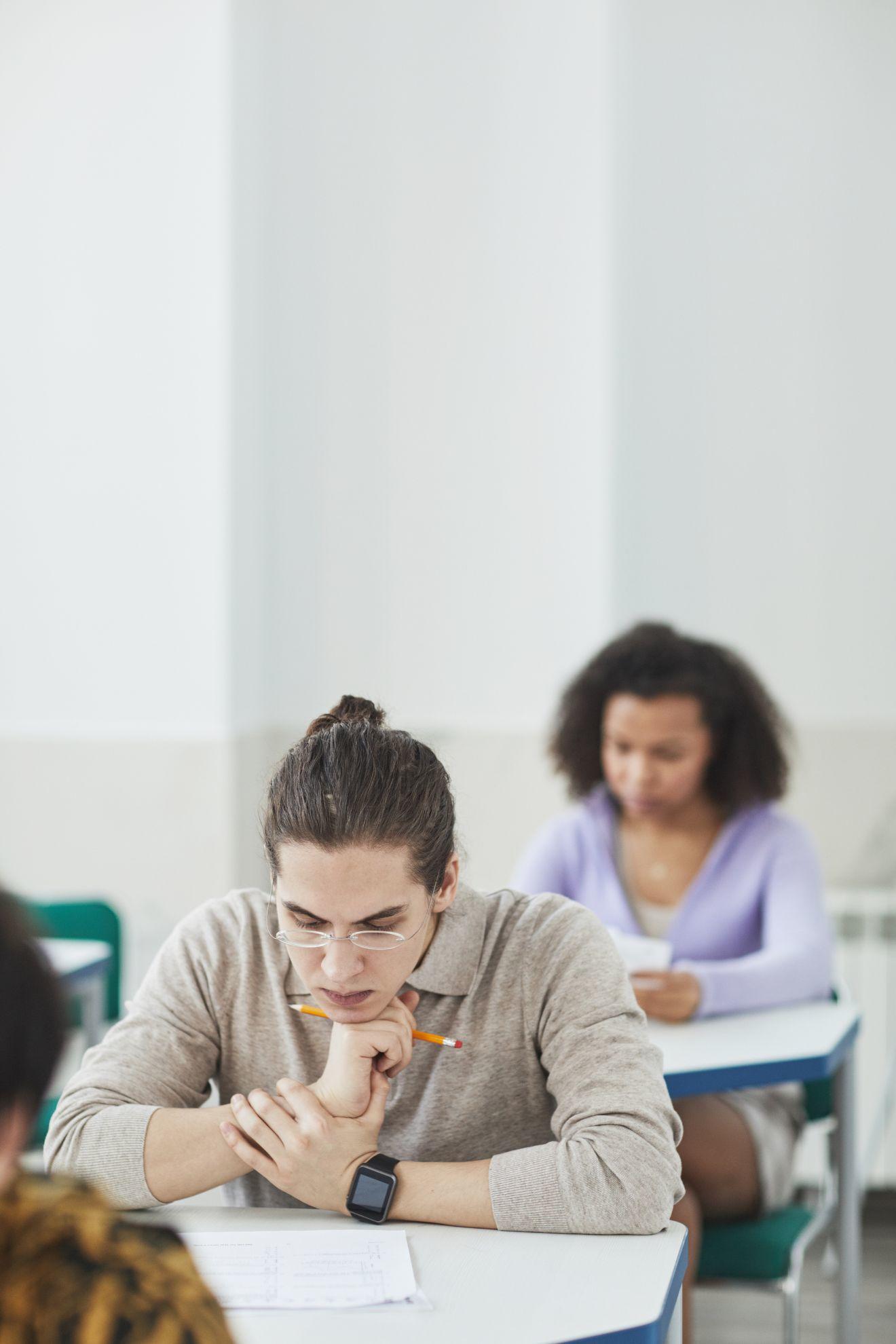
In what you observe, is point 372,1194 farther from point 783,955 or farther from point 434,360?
point 434,360

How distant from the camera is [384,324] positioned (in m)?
3.67

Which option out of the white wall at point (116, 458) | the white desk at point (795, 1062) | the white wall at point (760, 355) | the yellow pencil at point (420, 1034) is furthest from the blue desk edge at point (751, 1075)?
the white wall at point (116, 458)

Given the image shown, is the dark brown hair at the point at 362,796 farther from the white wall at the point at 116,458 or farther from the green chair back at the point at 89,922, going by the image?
the white wall at the point at 116,458

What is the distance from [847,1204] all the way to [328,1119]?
1241mm

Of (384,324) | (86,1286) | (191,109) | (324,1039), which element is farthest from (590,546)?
(86,1286)

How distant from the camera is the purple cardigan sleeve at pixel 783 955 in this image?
2.23 m

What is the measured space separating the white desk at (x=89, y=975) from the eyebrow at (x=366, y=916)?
51.3 inches

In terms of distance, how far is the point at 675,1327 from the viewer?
1.27m

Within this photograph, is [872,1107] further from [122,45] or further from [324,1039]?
[122,45]

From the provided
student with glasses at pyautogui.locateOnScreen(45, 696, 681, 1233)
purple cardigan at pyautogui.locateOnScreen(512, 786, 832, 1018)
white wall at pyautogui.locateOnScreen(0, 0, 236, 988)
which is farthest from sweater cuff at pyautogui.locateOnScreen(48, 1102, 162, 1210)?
white wall at pyautogui.locateOnScreen(0, 0, 236, 988)

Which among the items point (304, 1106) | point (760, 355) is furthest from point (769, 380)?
point (304, 1106)

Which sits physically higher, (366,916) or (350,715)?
(350,715)

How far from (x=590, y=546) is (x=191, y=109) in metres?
1.45

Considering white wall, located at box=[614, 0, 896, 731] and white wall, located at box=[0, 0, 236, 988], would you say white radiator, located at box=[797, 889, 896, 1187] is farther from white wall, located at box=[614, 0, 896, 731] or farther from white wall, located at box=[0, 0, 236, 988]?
white wall, located at box=[0, 0, 236, 988]
